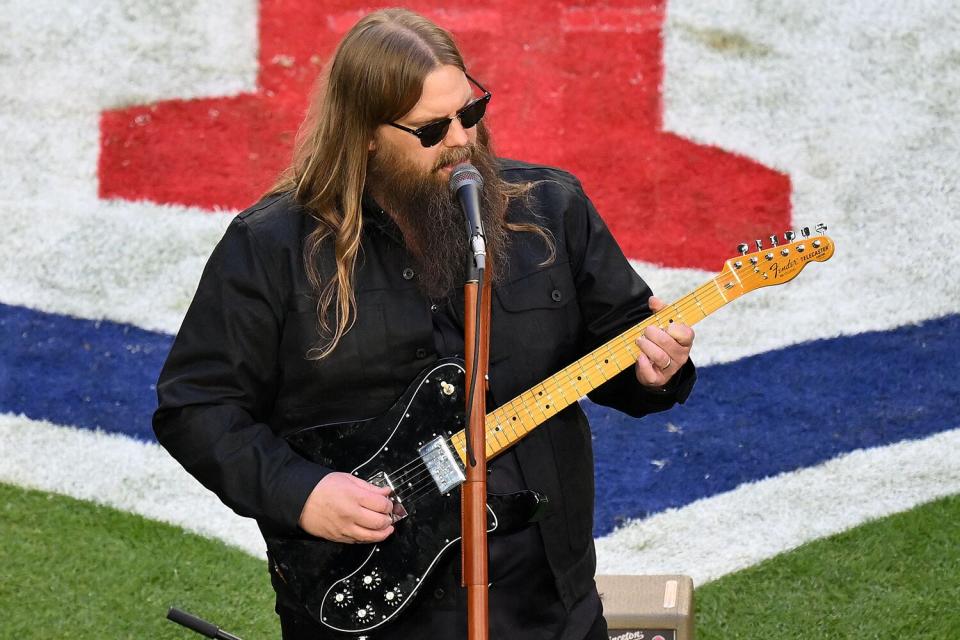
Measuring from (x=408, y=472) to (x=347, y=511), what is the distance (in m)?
0.21

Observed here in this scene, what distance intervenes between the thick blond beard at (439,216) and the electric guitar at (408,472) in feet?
0.78

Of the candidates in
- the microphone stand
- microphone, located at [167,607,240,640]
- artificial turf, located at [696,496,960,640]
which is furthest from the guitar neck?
artificial turf, located at [696,496,960,640]

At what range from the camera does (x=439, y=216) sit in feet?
9.88

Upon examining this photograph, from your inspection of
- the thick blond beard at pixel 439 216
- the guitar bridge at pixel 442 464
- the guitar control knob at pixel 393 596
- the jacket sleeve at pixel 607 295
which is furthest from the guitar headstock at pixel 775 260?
the guitar control knob at pixel 393 596

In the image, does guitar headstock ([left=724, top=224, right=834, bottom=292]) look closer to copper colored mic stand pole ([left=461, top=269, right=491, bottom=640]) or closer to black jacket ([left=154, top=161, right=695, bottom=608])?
black jacket ([left=154, top=161, right=695, bottom=608])

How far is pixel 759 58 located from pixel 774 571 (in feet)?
7.24

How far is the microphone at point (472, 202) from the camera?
231cm

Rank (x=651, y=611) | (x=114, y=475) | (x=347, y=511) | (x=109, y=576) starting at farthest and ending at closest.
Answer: (x=114, y=475), (x=109, y=576), (x=651, y=611), (x=347, y=511)

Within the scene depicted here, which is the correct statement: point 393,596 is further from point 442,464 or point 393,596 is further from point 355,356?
point 355,356

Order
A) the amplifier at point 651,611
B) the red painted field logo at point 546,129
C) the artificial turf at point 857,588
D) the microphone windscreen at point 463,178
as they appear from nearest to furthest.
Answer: the microphone windscreen at point 463,178, the amplifier at point 651,611, the artificial turf at point 857,588, the red painted field logo at point 546,129

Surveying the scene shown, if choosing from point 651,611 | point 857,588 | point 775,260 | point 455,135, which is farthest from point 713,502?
point 455,135

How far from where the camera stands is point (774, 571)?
4652mm

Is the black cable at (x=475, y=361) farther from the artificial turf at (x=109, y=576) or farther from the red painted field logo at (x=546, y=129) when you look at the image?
the red painted field logo at (x=546, y=129)

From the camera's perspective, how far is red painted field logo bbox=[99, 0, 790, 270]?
543cm
